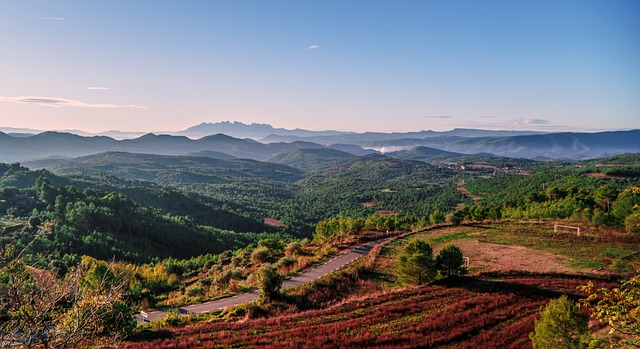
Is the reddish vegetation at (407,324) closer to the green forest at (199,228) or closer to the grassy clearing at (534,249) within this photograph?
the green forest at (199,228)

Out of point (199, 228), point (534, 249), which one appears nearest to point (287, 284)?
point (534, 249)

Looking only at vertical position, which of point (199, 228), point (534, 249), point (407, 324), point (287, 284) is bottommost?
point (199, 228)

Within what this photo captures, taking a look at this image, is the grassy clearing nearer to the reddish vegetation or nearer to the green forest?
the green forest

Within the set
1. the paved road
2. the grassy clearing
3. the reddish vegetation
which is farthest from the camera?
the grassy clearing

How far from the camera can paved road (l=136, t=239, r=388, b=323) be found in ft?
105

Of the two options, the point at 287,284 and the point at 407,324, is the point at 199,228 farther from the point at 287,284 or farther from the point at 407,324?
the point at 407,324

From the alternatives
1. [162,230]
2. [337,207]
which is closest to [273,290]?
[162,230]

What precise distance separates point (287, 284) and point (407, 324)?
16.2m

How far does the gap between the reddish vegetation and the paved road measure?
6983 mm

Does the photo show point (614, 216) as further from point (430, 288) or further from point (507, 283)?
point (430, 288)

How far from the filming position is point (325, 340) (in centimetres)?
2217

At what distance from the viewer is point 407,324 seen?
24641 mm

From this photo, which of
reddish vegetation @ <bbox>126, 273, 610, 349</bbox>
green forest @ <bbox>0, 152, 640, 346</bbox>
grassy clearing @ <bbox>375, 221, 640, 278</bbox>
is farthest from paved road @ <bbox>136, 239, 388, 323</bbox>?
reddish vegetation @ <bbox>126, 273, 610, 349</bbox>

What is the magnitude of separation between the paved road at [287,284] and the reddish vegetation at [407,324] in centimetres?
698
